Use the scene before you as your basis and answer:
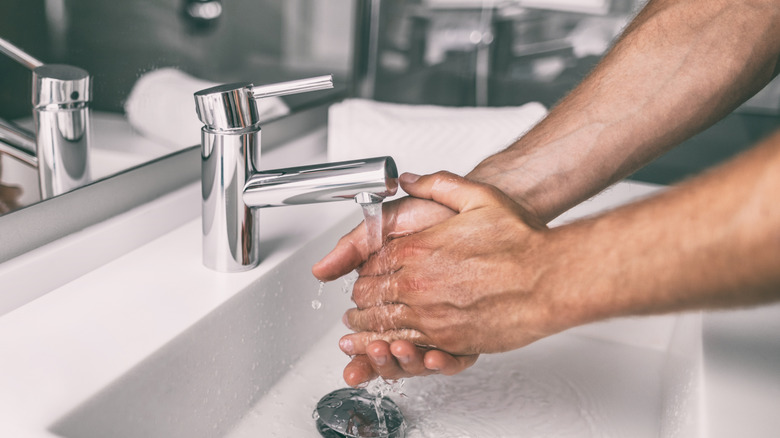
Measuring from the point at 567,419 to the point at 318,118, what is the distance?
654mm

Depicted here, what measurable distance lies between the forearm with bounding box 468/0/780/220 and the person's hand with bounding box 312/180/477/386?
73mm

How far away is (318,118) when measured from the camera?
3.77 ft

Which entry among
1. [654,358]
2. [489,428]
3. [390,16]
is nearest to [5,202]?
[489,428]

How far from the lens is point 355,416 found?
2.14ft

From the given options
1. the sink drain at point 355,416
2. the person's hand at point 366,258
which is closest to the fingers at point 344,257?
the person's hand at point 366,258

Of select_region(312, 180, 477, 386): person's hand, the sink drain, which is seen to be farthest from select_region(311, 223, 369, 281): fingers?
the sink drain

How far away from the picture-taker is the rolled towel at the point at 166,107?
2.47ft

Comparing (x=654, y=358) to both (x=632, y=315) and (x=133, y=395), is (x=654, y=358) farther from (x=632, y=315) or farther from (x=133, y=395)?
(x=133, y=395)

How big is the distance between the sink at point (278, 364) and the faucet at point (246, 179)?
0.12ft

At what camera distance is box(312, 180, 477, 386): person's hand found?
601mm

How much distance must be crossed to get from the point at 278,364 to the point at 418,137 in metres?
0.40

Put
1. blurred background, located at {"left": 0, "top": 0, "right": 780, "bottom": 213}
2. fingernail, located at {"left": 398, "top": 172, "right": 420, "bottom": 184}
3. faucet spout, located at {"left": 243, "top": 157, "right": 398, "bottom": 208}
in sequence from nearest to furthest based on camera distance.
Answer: faucet spout, located at {"left": 243, "top": 157, "right": 398, "bottom": 208} → fingernail, located at {"left": 398, "top": 172, "right": 420, "bottom": 184} → blurred background, located at {"left": 0, "top": 0, "right": 780, "bottom": 213}

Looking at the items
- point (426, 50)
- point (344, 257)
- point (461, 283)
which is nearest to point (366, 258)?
point (344, 257)

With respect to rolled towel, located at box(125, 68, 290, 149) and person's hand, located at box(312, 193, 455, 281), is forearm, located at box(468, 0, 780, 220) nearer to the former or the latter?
person's hand, located at box(312, 193, 455, 281)
